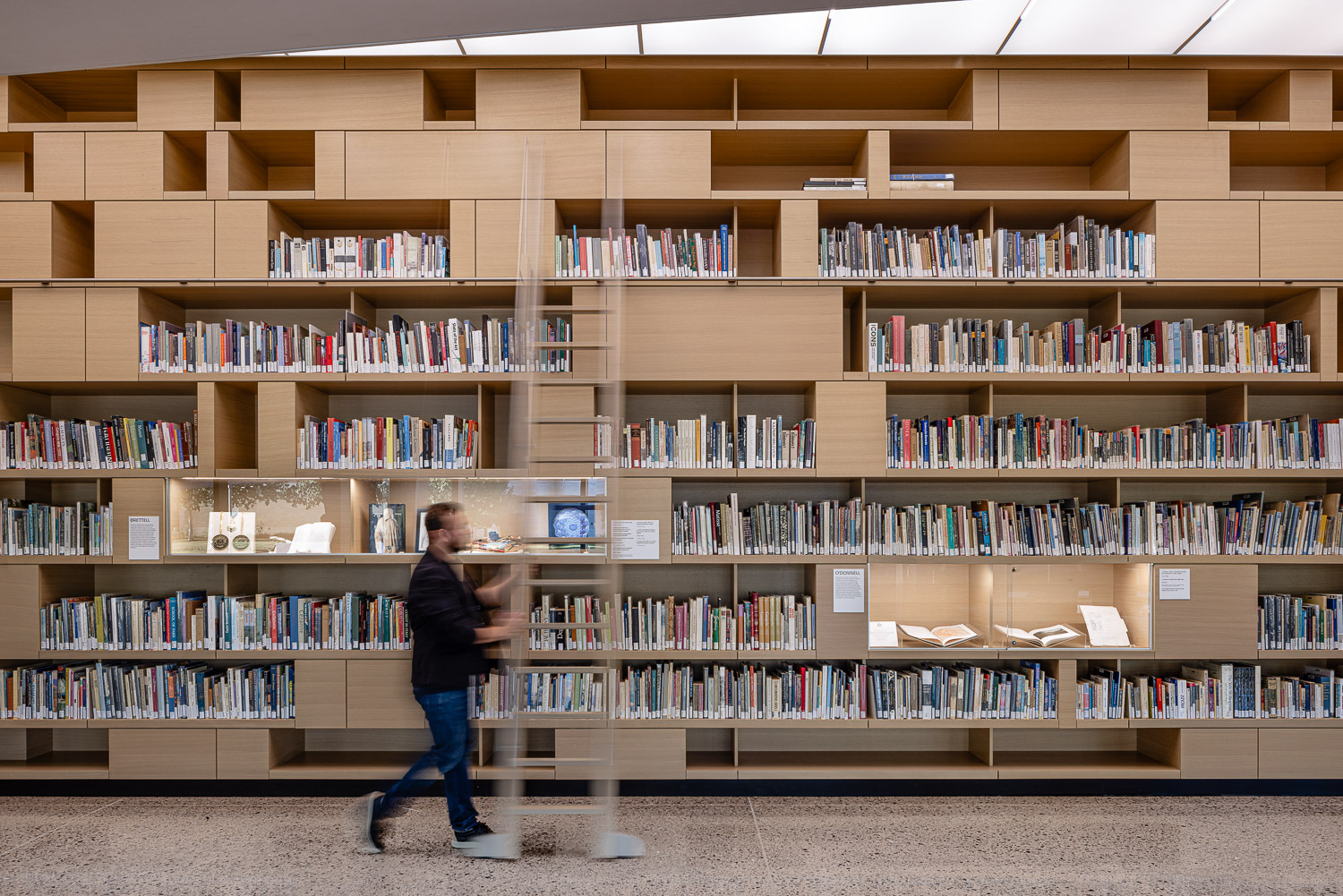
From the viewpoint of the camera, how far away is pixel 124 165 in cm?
425

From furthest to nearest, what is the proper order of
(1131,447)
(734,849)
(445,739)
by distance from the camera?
1. (1131,447)
2. (734,849)
3. (445,739)

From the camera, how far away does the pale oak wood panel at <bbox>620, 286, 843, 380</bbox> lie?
425 centimetres

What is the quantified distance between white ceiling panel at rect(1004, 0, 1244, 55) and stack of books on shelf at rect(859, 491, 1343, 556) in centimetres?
234

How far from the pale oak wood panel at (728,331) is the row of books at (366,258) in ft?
3.54

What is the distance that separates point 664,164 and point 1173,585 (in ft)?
11.4

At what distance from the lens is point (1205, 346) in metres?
4.23

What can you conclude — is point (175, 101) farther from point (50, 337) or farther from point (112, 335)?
point (50, 337)

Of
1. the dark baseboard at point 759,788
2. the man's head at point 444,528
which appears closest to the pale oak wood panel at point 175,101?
the man's head at point 444,528

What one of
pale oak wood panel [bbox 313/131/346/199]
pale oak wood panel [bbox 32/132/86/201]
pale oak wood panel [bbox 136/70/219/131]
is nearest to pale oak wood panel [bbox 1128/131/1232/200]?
pale oak wood panel [bbox 313/131/346/199]

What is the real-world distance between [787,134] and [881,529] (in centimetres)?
218

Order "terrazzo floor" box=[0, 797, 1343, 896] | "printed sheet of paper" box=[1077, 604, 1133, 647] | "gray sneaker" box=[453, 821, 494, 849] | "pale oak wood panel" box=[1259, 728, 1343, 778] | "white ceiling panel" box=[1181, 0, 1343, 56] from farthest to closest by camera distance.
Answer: "printed sheet of paper" box=[1077, 604, 1133, 647] < "pale oak wood panel" box=[1259, 728, 1343, 778] < "white ceiling panel" box=[1181, 0, 1343, 56] < "gray sneaker" box=[453, 821, 494, 849] < "terrazzo floor" box=[0, 797, 1343, 896]

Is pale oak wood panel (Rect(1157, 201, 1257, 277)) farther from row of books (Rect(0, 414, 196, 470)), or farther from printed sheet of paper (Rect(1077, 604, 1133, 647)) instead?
row of books (Rect(0, 414, 196, 470))

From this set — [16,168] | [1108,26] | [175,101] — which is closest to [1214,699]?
[1108,26]

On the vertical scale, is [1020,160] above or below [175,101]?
below
